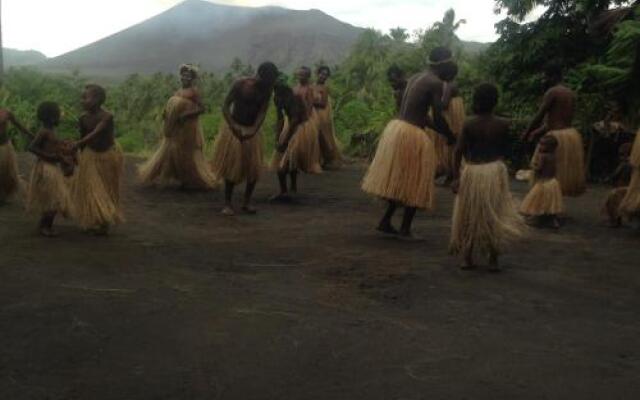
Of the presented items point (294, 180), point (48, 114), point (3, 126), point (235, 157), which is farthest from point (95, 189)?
point (294, 180)

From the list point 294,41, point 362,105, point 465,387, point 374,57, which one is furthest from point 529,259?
point 294,41

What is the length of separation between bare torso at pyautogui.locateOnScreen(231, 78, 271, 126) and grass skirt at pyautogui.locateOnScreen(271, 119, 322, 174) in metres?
1.02

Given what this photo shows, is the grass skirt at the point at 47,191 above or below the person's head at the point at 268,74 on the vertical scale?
below

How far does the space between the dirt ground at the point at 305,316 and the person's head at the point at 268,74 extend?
1.21m

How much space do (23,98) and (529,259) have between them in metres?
11.6

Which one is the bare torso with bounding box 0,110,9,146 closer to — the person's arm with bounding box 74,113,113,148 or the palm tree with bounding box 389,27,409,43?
the person's arm with bounding box 74,113,113,148

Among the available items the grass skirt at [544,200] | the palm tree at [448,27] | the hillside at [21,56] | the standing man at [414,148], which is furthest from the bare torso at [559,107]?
the hillside at [21,56]

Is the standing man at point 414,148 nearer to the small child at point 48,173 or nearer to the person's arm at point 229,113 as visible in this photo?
the person's arm at point 229,113

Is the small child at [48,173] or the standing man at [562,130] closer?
the small child at [48,173]

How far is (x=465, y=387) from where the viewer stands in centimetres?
292

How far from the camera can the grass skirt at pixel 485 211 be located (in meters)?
4.68

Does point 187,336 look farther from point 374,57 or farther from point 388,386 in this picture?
point 374,57

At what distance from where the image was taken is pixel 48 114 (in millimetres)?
5555

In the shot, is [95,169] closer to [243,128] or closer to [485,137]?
[243,128]
